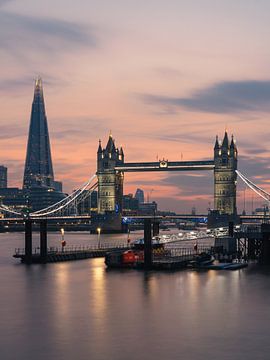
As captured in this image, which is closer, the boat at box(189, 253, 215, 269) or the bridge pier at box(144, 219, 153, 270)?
the bridge pier at box(144, 219, 153, 270)

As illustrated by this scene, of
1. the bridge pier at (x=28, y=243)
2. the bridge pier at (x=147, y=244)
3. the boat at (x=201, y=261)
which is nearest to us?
the bridge pier at (x=147, y=244)

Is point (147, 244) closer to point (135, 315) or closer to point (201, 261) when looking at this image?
point (201, 261)

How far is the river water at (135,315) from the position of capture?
43688mm

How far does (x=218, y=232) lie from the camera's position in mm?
115750

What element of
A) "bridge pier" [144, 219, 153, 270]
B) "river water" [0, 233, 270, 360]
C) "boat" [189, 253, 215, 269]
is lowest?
"river water" [0, 233, 270, 360]

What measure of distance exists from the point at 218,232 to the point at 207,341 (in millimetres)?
70571

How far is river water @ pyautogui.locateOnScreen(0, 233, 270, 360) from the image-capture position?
1720 inches

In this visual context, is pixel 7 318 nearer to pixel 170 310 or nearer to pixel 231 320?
pixel 170 310

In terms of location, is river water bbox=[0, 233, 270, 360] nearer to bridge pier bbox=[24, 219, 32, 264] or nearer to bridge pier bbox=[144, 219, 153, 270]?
bridge pier bbox=[144, 219, 153, 270]

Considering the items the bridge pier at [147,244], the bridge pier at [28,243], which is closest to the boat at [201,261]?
the bridge pier at [147,244]

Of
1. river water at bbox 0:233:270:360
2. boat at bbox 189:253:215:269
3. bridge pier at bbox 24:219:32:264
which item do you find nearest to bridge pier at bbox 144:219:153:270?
river water at bbox 0:233:270:360

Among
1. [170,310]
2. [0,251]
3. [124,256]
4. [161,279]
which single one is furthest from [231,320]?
[0,251]

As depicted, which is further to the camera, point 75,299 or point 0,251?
point 0,251

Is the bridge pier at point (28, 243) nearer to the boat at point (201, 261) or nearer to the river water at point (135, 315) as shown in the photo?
the river water at point (135, 315)
